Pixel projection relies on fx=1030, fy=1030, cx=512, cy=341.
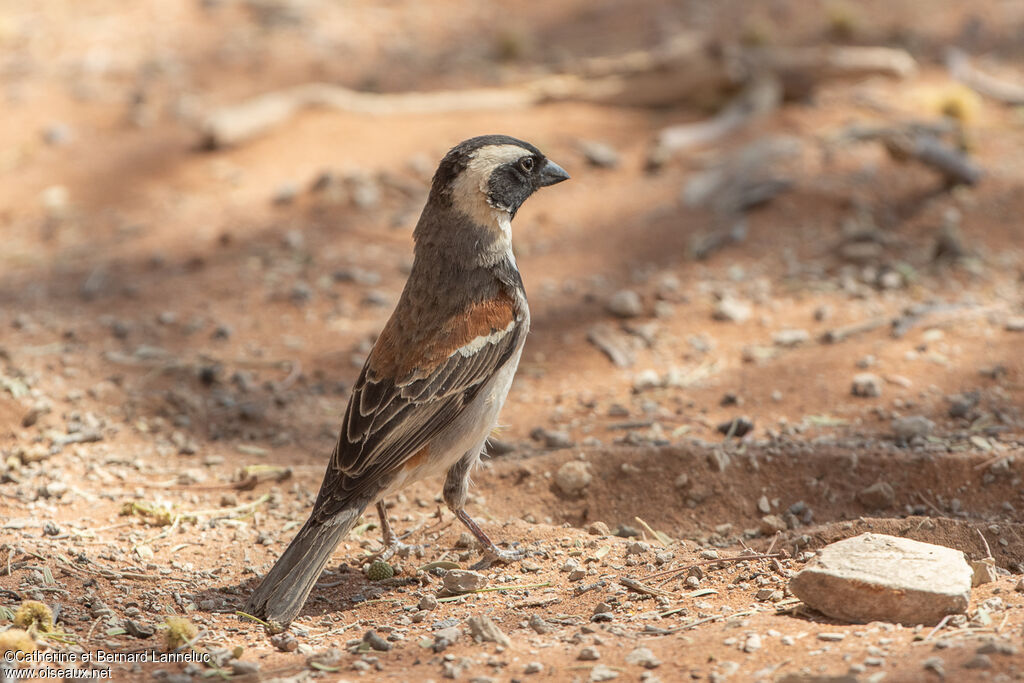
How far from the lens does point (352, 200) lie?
937 centimetres

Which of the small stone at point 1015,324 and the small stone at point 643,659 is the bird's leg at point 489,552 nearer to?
the small stone at point 643,659

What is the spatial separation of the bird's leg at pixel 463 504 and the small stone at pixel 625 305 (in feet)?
8.59

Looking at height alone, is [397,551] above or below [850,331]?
below

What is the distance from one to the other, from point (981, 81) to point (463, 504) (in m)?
8.23

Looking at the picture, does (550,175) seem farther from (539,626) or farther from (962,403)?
(962,403)

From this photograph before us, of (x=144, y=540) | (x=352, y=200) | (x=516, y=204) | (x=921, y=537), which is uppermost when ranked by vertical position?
(x=516, y=204)

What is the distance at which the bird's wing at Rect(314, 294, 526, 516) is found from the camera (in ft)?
15.2

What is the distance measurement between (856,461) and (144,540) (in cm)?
362

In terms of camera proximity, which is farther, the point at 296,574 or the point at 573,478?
the point at 573,478

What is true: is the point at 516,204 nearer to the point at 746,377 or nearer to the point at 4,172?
the point at 746,377

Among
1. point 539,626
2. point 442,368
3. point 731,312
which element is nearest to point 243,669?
point 539,626

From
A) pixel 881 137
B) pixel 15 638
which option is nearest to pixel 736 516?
pixel 15 638

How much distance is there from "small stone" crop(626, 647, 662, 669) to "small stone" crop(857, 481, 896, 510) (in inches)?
76.6

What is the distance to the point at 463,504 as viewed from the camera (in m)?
5.09
